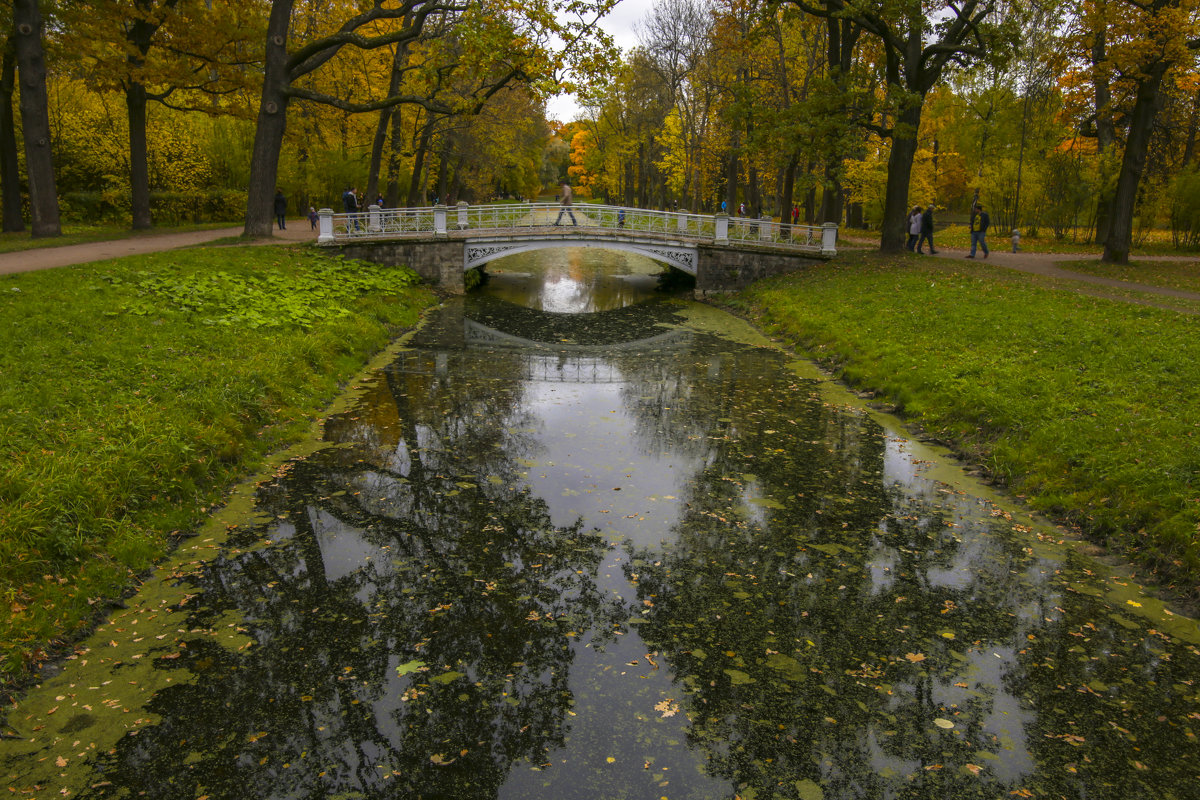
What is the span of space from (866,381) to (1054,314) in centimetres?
410

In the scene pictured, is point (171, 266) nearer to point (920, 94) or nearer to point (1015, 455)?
point (1015, 455)

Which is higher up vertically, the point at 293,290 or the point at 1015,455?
the point at 293,290

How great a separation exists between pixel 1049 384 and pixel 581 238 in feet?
51.6

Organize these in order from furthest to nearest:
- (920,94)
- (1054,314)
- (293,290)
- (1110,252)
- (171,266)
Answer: (1110,252) → (920,94) → (293,290) → (171,266) → (1054,314)

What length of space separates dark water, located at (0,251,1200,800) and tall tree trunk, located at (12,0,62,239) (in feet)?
46.0

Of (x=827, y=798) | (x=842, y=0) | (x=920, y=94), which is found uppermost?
(x=842, y=0)

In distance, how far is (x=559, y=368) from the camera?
14117mm

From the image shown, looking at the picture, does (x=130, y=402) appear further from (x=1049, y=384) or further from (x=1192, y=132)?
(x=1192, y=132)

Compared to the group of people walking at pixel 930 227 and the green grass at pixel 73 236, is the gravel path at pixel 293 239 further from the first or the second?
the group of people walking at pixel 930 227

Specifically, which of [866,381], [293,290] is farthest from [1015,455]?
[293,290]

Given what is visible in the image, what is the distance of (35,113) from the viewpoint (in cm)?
1742

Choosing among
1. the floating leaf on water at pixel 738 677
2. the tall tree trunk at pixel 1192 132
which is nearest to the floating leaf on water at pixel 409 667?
the floating leaf on water at pixel 738 677

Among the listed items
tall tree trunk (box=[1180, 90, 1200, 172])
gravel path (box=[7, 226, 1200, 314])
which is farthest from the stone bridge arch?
tall tree trunk (box=[1180, 90, 1200, 172])

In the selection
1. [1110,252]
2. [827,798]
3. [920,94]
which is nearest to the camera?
[827,798]
